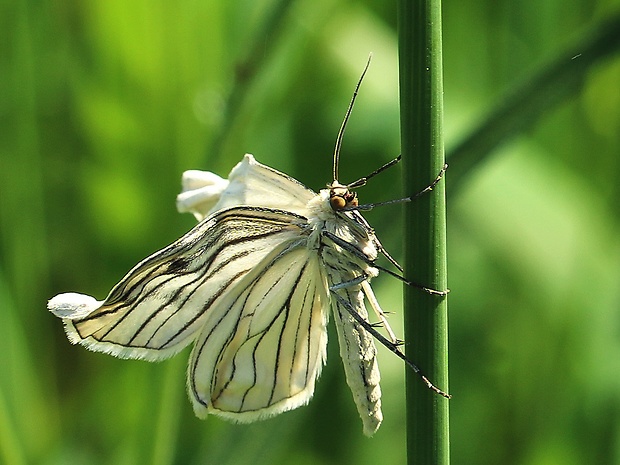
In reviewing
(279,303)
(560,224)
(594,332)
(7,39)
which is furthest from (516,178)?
(7,39)

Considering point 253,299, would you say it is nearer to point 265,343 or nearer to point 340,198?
point 265,343

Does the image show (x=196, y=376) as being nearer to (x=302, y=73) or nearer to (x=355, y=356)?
(x=355, y=356)

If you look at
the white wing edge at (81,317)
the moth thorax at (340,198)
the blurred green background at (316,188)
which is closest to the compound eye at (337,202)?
the moth thorax at (340,198)

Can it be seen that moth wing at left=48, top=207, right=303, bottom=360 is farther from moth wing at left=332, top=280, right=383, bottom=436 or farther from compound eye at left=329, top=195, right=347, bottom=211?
moth wing at left=332, top=280, right=383, bottom=436

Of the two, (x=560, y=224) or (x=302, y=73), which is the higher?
(x=302, y=73)

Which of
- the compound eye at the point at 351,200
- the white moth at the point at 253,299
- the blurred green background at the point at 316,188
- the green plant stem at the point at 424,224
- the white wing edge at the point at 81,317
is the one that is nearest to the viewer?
the green plant stem at the point at 424,224

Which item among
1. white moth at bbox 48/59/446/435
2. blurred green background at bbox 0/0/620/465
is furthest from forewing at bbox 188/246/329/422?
blurred green background at bbox 0/0/620/465

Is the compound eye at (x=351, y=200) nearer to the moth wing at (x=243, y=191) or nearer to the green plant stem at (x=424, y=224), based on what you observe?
the moth wing at (x=243, y=191)
